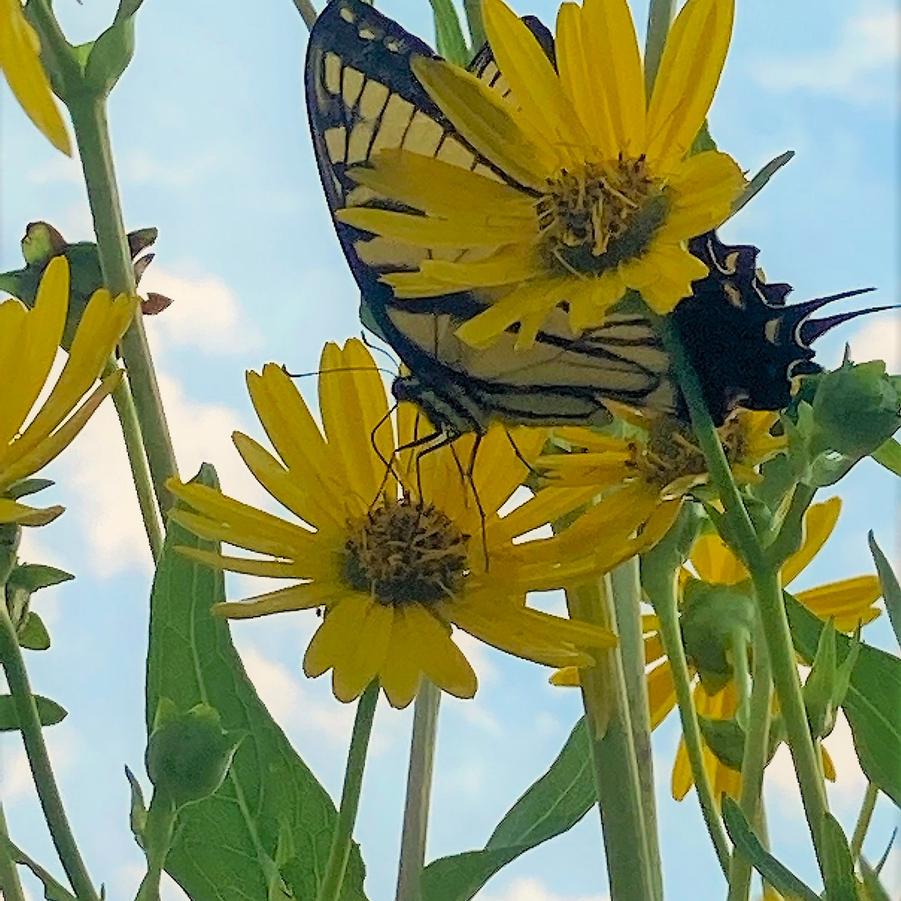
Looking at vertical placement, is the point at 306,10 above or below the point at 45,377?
above

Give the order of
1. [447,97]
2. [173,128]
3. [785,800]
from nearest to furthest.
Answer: [447,97], [785,800], [173,128]

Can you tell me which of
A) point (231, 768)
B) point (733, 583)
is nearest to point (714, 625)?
point (733, 583)

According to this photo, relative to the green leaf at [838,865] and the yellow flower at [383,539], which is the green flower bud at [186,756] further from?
the green leaf at [838,865]

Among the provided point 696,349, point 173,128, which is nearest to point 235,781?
point 696,349

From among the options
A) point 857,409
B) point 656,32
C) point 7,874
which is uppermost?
point 656,32

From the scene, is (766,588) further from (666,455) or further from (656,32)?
(656,32)

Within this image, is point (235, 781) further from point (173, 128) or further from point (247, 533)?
point (173, 128)

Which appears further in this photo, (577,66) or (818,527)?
(818,527)

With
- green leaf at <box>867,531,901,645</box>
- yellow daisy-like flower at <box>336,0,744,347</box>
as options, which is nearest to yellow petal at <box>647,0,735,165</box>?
yellow daisy-like flower at <box>336,0,744,347</box>
